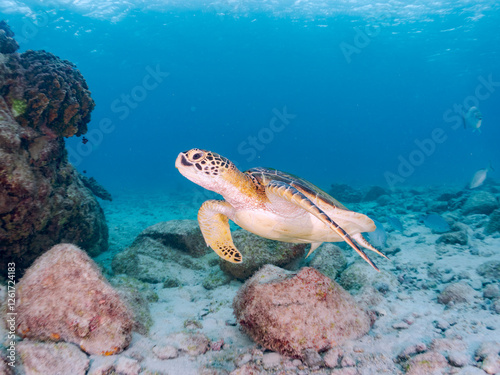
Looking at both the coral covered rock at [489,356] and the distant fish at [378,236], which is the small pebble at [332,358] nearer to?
the coral covered rock at [489,356]

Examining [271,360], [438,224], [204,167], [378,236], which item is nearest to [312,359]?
[271,360]

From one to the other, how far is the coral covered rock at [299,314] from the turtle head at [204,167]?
1.40 metres

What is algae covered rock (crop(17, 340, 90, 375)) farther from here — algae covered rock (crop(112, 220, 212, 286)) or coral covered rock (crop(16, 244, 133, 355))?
algae covered rock (crop(112, 220, 212, 286))

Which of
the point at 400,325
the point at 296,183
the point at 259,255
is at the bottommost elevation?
the point at 259,255

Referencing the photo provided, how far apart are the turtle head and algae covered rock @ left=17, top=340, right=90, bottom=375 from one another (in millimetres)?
2020

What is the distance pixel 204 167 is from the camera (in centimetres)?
316

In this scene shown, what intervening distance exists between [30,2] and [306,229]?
114 ft

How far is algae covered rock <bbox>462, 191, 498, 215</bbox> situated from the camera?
24.0 ft

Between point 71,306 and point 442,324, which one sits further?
point 442,324

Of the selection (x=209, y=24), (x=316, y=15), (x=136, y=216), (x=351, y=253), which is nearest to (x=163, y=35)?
(x=209, y=24)

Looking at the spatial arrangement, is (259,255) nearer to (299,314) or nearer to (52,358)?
(299,314)

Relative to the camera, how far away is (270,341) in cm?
219

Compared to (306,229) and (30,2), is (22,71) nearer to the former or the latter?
(306,229)

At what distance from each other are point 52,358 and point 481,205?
10.4 meters
